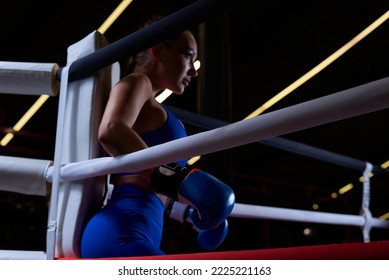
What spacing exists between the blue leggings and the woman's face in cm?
31

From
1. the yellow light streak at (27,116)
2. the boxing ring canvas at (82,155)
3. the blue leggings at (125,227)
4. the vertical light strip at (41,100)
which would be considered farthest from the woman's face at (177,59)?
the yellow light streak at (27,116)

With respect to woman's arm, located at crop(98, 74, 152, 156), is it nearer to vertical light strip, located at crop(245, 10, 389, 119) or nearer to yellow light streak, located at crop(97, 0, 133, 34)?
yellow light streak, located at crop(97, 0, 133, 34)

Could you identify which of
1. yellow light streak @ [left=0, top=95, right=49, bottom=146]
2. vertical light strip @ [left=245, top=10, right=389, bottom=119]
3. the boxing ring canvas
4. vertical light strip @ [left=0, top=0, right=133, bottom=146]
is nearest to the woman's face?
the boxing ring canvas

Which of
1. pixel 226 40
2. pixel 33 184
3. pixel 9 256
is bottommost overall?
pixel 9 256

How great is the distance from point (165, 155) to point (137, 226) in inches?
9.6

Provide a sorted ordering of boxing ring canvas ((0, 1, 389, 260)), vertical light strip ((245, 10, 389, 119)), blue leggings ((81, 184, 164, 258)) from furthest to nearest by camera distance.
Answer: vertical light strip ((245, 10, 389, 119)), blue leggings ((81, 184, 164, 258)), boxing ring canvas ((0, 1, 389, 260))

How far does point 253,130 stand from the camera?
0.66 m

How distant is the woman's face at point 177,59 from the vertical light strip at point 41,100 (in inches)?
173

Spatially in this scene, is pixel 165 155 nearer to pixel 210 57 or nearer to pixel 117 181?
pixel 117 181

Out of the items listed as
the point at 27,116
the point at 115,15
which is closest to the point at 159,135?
the point at 115,15

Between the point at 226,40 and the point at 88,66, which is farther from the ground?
the point at 226,40

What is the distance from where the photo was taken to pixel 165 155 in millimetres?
752

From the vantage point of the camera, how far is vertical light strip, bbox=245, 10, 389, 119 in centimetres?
601
